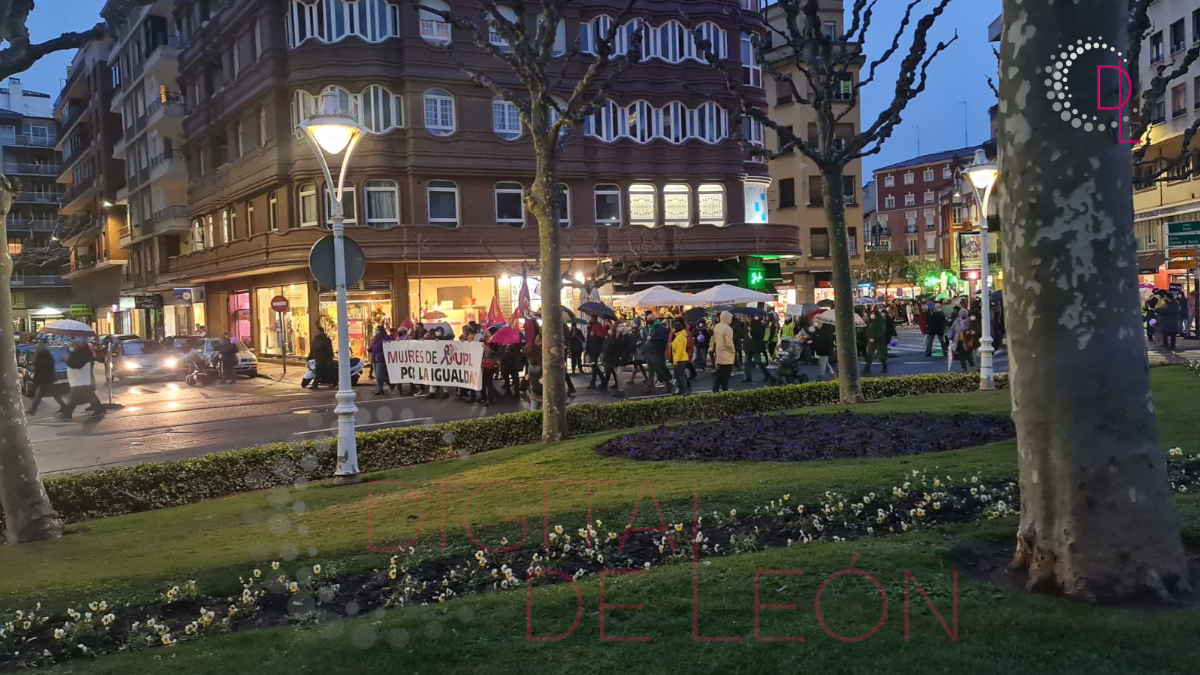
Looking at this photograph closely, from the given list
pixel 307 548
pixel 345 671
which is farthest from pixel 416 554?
pixel 345 671

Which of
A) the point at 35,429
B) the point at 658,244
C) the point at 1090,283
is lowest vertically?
the point at 35,429

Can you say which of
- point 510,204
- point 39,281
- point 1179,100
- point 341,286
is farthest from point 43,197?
point 341,286

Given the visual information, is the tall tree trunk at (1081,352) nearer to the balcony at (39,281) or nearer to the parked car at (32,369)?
the parked car at (32,369)

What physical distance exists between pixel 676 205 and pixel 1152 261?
22.5m

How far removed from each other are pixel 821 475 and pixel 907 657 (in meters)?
4.28

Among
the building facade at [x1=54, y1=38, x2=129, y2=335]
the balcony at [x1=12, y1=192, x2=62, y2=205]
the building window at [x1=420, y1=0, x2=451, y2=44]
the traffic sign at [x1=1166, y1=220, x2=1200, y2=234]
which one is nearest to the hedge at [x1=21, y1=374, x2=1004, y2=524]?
the traffic sign at [x1=1166, y1=220, x2=1200, y2=234]

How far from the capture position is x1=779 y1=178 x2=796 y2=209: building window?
5888 cm

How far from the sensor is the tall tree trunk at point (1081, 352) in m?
4.35

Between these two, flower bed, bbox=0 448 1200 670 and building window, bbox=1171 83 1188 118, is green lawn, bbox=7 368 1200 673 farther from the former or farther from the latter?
building window, bbox=1171 83 1188 118

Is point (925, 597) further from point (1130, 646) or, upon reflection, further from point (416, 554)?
point (416, 554)

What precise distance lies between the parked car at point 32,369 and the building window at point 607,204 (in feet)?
67.9

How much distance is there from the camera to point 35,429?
19.2 meters

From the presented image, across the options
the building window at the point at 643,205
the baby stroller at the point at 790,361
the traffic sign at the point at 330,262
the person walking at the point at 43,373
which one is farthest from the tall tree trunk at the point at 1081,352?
the building window at the point at 643,205

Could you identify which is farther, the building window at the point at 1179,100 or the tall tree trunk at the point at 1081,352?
the building window at the point at 1179,100
